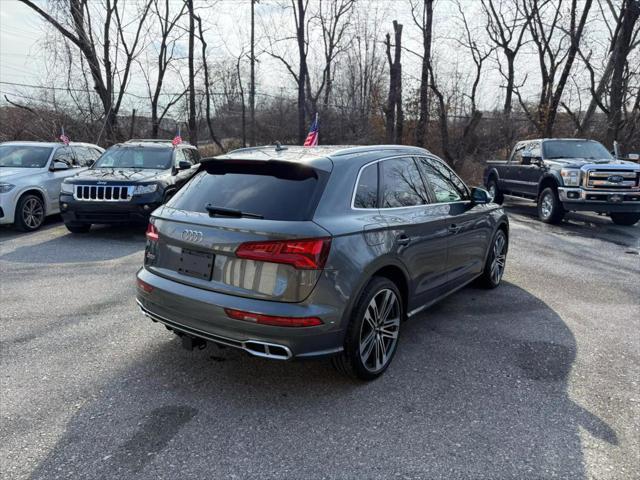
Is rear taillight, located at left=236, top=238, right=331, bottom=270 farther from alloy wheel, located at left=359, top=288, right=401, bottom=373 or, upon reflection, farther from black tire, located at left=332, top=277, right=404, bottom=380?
alloy wheel, located at left=359, top=288, right=401, bottom=373

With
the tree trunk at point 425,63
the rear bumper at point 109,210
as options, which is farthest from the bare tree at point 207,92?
the rear bumper at point 109,210

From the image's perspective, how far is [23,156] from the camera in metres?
9.52

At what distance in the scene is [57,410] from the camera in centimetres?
299

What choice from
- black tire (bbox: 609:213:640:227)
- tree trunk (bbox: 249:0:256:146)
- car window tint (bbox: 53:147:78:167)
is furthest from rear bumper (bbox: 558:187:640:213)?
tree trunk (bbox: 249:0:256:146)

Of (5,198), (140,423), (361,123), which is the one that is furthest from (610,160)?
(361,123)

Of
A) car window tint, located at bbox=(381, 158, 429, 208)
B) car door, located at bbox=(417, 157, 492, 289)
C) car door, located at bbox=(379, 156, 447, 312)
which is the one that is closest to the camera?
car door, located at bbox=(379, 156, 447, 312)

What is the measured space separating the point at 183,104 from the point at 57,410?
940 inches

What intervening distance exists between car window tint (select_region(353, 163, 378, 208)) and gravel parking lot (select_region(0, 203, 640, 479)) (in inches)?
53.2

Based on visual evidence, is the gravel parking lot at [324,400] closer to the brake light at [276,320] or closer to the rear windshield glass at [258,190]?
the brake light at [276,320]

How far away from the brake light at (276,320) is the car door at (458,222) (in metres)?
1.97

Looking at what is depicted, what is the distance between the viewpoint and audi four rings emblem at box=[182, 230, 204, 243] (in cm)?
310

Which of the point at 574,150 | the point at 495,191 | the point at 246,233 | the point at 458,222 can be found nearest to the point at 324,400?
the point at 246,233

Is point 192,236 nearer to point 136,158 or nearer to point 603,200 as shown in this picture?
point 136,158

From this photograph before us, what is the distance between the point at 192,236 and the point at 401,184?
1829 millimetres
